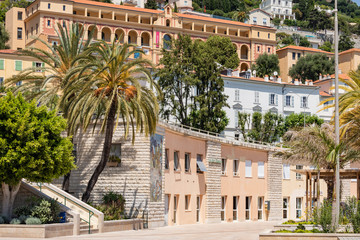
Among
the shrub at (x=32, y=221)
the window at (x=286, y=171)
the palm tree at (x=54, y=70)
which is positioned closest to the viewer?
the shrub at (x=32, y=221)

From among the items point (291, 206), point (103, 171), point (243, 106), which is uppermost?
point (243, 106)

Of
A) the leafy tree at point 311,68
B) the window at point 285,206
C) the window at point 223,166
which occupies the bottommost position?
the window at point 285,206

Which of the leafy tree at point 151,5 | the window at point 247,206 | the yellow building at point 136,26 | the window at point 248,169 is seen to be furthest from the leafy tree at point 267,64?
the window at point 247,206

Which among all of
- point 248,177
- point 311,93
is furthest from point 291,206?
point 311,93

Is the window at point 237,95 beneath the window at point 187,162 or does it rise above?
above

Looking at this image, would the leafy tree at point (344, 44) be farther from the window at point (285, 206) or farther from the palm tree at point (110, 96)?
the palm tree at point (110, 96)

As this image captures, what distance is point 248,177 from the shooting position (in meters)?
54.5

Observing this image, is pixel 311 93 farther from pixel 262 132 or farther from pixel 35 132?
pixel 35 132

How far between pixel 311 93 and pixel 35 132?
6969cm

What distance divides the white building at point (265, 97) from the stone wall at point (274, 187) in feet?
94.3

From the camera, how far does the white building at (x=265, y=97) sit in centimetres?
8831

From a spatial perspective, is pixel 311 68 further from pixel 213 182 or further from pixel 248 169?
pixel 213 182

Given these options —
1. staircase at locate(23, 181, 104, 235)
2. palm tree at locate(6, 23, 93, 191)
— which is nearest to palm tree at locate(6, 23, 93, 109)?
palm tree at locate(6, 23, 93, 191)

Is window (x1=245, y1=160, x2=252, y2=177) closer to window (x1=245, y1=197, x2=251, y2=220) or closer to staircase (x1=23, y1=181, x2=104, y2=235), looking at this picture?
window (x1=245, y1=197, x2=251, y2=220)
